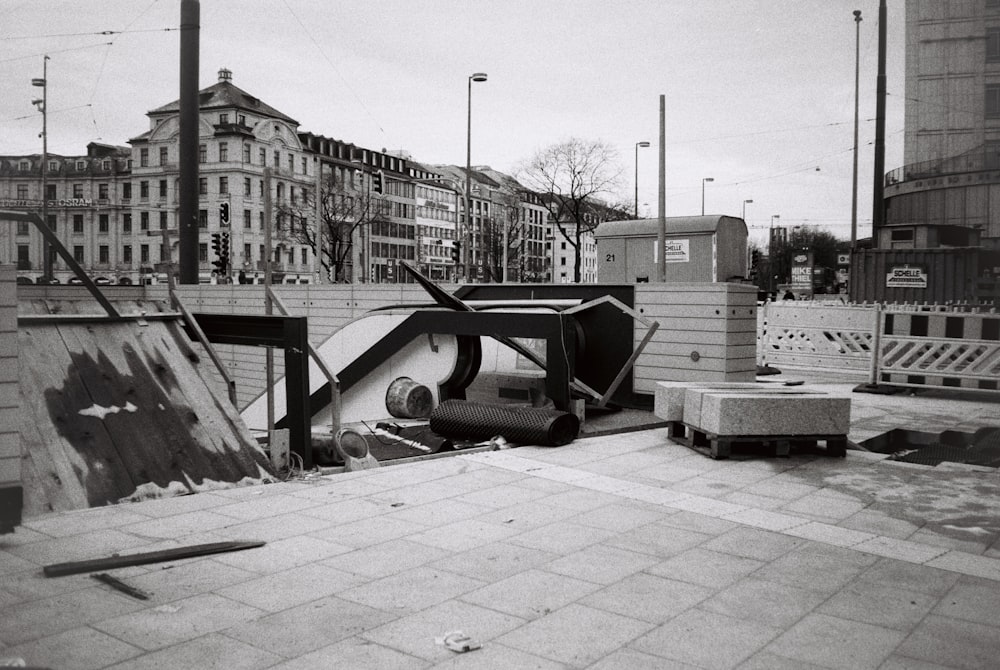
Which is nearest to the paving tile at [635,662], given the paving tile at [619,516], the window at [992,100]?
the paving tile at [619,516]

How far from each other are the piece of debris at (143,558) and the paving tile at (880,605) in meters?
3.69

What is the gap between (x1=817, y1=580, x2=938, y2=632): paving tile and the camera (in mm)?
4531

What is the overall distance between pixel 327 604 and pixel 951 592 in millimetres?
3644

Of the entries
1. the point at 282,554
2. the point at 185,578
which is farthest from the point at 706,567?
the point at 185,578

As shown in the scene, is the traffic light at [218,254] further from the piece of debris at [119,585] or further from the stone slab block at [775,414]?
the piece of debris at [119,585]

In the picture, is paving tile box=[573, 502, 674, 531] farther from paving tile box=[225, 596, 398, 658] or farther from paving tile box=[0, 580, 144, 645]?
paving tile box=[0, 580, 144, 645]

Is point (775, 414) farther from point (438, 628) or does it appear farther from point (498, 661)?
point (498, 661)

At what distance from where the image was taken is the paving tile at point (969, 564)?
5.38m

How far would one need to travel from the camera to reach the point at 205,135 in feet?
281

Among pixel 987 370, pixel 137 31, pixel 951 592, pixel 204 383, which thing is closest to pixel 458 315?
pixel 204 383

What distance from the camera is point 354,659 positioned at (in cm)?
390

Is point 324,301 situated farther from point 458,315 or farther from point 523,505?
point 523,505

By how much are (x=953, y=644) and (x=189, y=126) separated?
20232 millimetres

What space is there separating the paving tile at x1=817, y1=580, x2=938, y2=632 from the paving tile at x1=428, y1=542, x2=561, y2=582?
1778 mm
